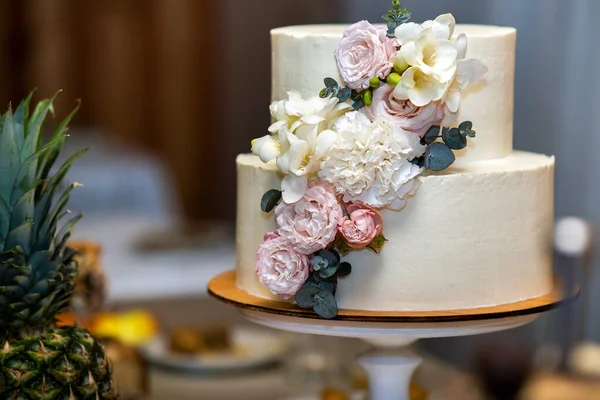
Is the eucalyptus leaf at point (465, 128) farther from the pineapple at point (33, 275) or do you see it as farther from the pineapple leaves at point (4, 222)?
the pineapple leaves at point (4, 222)

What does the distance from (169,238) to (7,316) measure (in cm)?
202

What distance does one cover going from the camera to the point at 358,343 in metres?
2.46

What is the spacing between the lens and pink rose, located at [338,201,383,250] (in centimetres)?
146

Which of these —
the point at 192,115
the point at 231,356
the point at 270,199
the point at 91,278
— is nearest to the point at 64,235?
the point at 270,199

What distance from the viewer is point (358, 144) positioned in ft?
4.70

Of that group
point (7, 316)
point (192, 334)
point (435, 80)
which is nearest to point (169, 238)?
point (192, 334)

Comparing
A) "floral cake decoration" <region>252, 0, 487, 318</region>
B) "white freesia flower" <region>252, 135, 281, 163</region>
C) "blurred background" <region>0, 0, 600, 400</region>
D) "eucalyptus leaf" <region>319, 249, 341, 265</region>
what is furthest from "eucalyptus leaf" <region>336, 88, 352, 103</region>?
"blurred background" <region>0, 0, 600, 400</region>

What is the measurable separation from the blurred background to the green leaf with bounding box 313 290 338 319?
31.8 inches

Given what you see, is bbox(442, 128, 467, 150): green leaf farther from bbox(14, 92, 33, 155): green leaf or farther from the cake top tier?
bbox(14, 92, 33, 155): green leaf

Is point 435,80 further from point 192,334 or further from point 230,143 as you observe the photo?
point 230,143

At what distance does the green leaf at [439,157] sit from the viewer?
1479mm

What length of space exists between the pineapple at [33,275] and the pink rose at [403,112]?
18.1 inches

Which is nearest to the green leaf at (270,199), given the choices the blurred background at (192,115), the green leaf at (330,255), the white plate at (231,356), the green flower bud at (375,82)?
the green leaf at (330,255)

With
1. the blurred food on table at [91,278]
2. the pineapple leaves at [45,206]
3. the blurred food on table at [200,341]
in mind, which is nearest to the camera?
the pineapple leaves at [45,206]
